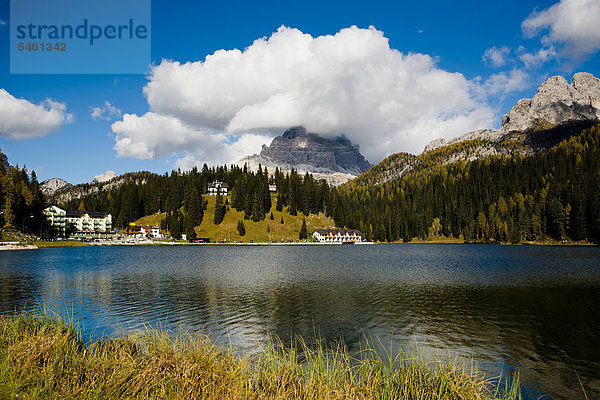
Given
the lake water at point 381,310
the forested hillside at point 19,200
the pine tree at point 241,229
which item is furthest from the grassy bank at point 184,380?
the pine tree at point 241,229

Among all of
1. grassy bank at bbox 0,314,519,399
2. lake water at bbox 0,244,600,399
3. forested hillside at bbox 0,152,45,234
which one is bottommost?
lake water at bbox 0,244,600,399

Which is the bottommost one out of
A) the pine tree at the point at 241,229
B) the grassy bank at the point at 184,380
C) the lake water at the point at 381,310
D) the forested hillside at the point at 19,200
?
the lake water at the point at 381,310

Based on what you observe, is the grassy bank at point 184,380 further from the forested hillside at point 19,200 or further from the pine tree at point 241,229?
the pine tree at point 241,229

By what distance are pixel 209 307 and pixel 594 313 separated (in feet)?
114

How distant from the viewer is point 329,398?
404 inches

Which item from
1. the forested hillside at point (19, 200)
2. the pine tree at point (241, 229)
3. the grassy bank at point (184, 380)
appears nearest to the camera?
the grassy bank at point (184, 380)

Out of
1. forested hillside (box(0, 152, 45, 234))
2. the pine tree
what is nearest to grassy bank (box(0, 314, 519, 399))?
forested hillside (box(0, 152, 45, 234))

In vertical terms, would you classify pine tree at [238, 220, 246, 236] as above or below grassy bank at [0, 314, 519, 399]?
above

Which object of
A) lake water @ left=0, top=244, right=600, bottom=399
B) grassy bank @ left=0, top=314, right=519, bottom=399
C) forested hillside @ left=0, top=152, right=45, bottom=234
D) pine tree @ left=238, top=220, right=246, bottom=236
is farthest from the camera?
pine tree @ left=238, top=220, right=246, bottom=236

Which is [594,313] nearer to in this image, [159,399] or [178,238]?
[159,399]

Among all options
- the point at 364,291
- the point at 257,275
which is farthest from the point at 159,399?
the point at 257,275

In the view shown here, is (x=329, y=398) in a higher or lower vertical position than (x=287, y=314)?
higher

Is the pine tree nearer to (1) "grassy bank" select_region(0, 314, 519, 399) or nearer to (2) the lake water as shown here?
(2) the lake water

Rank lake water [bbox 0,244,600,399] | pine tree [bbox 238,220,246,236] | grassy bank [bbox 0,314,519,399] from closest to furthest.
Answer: grassy bank [bbox 0,314,519,399]
lake water [bbox 0,244,600,399]
pine tree [bbox 238,220,246,236]
